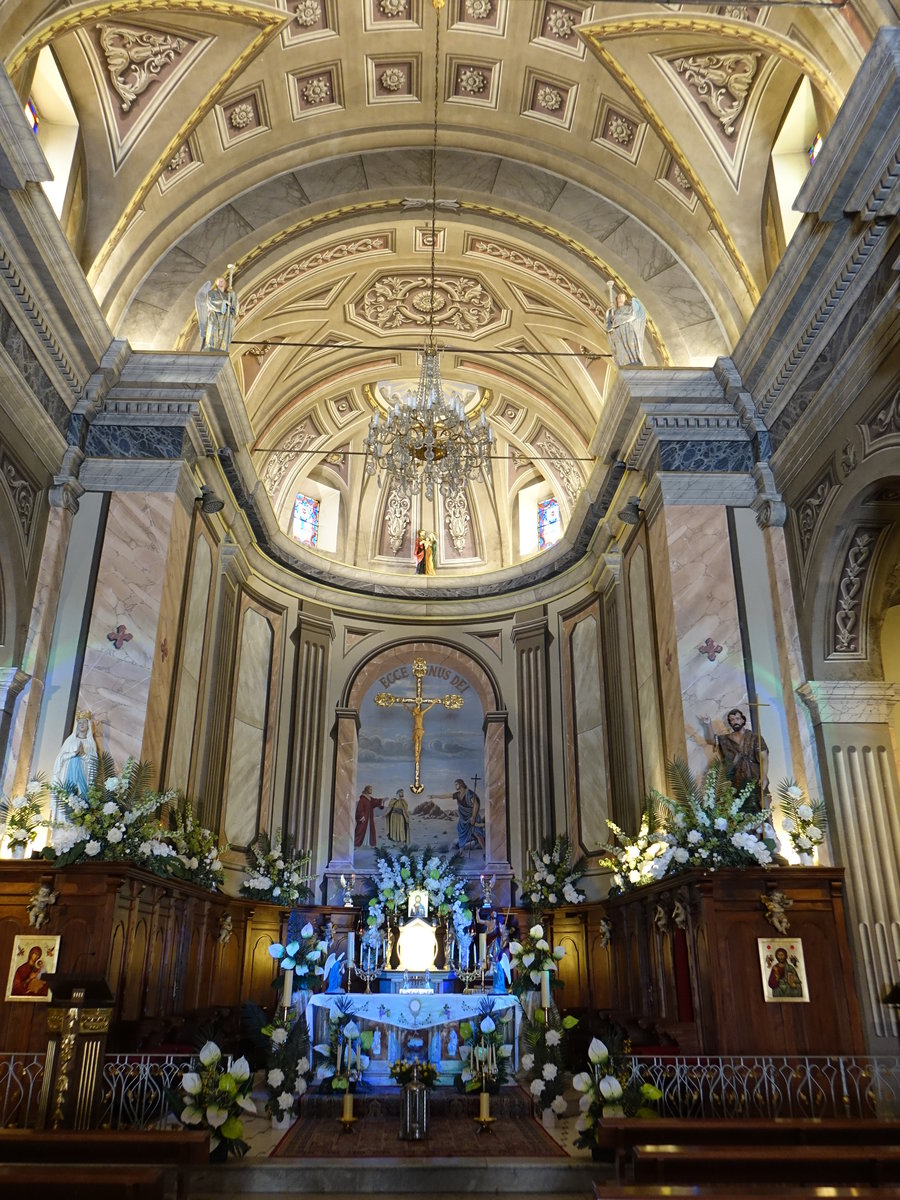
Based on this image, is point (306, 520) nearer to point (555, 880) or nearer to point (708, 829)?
point (555, 880)

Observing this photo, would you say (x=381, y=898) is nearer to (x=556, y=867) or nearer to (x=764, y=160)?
(x=556, y=867)

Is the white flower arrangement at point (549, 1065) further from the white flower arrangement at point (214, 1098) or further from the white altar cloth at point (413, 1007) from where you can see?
the white flower arrangement at point (214, 1098)

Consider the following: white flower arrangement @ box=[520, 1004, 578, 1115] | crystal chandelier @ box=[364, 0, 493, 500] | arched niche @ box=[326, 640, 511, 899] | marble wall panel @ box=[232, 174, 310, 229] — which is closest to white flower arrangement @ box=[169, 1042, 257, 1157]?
white flower arrangement @ box=[520, 1004, 578, 1115]

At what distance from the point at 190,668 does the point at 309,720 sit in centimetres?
488

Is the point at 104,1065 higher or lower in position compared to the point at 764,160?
lower

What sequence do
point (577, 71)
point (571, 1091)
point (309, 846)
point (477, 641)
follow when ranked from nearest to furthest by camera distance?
point (571, 1091) → point (577, 71) → point (309, 846) → point (477, 641)

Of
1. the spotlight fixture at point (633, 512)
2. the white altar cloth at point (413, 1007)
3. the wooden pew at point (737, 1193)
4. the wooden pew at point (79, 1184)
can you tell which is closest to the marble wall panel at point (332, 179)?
the spotlight fixture at point (633, 512)

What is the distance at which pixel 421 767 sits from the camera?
60.1 feet

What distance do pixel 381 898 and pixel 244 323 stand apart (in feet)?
31.1

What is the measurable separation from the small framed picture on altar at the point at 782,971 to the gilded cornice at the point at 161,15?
36.5ft

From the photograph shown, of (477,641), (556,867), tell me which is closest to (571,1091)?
(556,867)

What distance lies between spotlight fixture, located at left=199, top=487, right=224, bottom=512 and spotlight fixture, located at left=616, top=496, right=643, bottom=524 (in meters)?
5.71

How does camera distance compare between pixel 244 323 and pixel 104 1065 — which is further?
pixel 244 323

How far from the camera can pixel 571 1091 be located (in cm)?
1091
